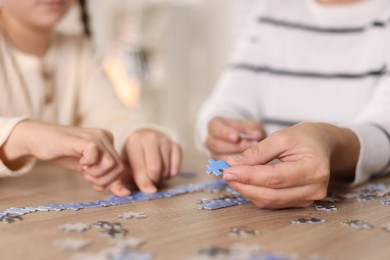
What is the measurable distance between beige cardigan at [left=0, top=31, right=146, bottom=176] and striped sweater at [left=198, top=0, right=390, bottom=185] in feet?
0.86

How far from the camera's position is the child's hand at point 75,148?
873 millimetres

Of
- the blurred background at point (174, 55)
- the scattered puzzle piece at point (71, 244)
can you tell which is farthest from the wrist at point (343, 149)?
the blurred background at point (174, 55)

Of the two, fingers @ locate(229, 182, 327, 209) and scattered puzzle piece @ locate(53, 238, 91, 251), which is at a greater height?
scattered puzzle piece @ locate(53, 238, 91, 251)

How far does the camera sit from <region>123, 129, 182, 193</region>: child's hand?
972 millimetres

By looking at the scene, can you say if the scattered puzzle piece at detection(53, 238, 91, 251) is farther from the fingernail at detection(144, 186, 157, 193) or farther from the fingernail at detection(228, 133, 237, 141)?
the fingernail at detection(228, 133, 237, 141)

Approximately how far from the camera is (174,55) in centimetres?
391

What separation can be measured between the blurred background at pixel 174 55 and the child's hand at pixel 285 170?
2906mm

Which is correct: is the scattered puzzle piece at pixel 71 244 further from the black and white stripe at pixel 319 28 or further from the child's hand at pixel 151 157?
the black and white stripe at pixel 319 28

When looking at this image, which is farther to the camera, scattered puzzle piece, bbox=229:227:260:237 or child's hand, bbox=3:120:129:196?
child's hand, bbox=3:120:129:196

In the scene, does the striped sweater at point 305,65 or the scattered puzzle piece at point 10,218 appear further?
the striped sweater at point 305,65

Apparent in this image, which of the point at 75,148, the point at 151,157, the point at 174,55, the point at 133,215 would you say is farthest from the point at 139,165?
the point at 174,55

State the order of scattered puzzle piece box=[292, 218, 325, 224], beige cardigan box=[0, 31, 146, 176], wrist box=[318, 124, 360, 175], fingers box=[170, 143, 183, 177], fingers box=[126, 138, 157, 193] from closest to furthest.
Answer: scattered puzzle piece box=[292, 218, 325, 224]
wrist box=[318, 124, 360, 175]
fingers box=[126, 138, 157, 193]
fingers box=[170, 143, 183, 177]
beige cardigan box=[0, 31, 146, 176]

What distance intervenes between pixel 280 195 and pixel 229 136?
0.37 m

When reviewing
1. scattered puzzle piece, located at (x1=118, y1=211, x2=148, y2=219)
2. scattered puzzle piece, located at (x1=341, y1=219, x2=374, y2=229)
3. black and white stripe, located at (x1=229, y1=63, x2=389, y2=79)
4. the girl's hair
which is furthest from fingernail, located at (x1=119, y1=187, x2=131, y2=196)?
the girl's hair
